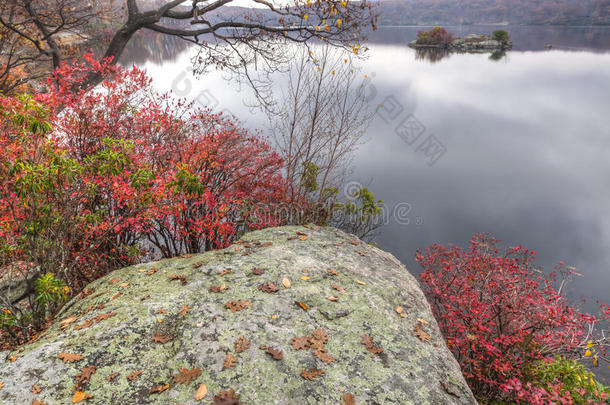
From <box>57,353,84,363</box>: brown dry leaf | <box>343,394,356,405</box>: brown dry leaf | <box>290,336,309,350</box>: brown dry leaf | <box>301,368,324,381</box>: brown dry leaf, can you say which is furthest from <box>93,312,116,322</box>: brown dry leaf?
<box>343,394,356,405</box>: brown dry leaf

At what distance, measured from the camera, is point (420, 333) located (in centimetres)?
465

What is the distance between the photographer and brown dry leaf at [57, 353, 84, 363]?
3350mm

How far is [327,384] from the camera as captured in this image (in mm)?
3459

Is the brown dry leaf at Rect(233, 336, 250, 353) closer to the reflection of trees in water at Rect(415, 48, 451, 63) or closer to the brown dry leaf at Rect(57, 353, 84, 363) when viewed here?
the brown dry leaf at Rect(57, 353, 84, 363)

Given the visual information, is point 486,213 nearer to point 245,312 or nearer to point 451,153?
point 451,153

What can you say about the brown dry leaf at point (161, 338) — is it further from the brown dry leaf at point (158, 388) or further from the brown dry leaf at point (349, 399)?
the brown dry leaf at point (349, 399)

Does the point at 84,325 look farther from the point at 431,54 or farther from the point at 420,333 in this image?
the point at 431,54

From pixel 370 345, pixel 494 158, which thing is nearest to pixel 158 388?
pixel 370 345

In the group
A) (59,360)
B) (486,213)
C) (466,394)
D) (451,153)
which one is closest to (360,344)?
(466,394)

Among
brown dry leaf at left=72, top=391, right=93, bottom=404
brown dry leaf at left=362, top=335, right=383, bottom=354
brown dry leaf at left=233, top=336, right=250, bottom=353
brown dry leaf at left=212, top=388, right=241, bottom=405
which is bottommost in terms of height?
brown dry leaf at left=362, top=335, right=383, bottom=354

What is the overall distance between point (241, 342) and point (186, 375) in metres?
0.64

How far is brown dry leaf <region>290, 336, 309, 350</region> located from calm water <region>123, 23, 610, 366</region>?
912cm

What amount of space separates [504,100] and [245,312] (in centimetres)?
4485

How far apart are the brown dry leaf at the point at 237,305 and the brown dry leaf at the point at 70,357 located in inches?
62.5
